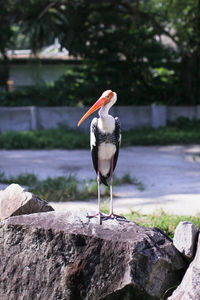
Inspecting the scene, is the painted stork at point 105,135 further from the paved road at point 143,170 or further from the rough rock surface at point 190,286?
the paved road at point 143,170

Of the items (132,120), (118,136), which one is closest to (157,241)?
(118,136)

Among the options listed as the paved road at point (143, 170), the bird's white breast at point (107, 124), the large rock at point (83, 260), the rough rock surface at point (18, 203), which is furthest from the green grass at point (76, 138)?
the large rock at point (83, 260)

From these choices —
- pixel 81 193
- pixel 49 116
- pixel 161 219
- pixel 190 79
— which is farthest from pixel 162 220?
pixel 190 79

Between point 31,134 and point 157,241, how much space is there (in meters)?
9.24

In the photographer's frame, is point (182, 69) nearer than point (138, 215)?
No

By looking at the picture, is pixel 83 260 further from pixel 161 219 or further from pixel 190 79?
pixel 190 79

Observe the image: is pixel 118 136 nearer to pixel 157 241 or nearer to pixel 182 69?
pixel 157 241

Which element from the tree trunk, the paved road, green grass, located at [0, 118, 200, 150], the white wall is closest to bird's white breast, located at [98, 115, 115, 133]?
the paved road

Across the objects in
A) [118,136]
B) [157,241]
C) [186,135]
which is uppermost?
[118,136]

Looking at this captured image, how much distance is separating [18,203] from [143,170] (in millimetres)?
4833

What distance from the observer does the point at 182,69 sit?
15789 millimetres

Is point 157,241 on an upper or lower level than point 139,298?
upper

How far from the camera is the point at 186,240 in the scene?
3.62 meters

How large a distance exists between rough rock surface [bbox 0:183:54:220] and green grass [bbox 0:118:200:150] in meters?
7.34
